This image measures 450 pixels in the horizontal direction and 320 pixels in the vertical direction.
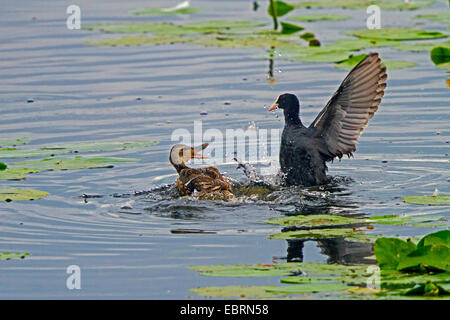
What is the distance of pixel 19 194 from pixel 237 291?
3865mm

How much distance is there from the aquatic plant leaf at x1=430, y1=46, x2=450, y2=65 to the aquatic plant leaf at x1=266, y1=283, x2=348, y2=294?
9.48m

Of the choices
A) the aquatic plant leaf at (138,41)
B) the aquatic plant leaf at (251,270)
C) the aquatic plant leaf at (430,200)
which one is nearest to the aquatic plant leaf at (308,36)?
the aquatic plant leaf at (138,41)

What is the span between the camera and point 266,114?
1315cm

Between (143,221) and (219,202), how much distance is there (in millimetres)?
947

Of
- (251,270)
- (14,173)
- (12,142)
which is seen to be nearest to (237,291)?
(251,270)

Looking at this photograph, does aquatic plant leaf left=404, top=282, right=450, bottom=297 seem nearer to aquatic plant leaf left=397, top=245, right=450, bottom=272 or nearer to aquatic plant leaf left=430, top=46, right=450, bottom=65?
aquatic plant leaf left=397, top=245, right=450, bottom=272

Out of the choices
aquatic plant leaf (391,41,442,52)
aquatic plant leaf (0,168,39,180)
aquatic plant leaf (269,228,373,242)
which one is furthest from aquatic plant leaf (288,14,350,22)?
aquatic plant leaf (269,228,373,242)

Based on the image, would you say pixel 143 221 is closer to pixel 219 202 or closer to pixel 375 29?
pixel 219 202

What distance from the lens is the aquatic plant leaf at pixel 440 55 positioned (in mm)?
15141

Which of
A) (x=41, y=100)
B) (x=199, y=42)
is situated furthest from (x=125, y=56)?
(x=41, y=100)

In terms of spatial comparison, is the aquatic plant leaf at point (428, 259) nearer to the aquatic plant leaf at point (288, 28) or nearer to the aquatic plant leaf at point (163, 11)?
the aquatic plant leaf at point (288, 28)

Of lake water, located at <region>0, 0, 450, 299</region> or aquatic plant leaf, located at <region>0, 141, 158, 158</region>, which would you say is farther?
aquatic plant leaf, located at <region>0, 141, 158, 158</region>

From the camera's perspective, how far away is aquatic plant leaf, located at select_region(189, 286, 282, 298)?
20.9 ft
